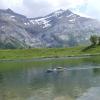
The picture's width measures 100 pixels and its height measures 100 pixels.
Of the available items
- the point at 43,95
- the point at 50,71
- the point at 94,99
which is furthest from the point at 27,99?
the point at 50,71

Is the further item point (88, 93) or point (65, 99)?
point (88, 93)

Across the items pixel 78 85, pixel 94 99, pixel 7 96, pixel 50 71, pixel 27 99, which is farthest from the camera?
pixel 50 71

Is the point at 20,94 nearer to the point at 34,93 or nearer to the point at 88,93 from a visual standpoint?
the point at 34,93

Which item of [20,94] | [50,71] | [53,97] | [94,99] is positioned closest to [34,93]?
[20,94]

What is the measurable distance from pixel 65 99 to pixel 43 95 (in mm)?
6439

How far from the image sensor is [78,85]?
215 ft

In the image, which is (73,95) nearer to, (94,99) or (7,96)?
(94,99)

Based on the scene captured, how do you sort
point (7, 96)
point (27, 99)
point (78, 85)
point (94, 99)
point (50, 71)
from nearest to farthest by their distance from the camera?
point (94, 99) < point (27, 99) < point (7, 96) < point (78, 85) < point (50, 71)

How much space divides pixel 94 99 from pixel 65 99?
4816 mm

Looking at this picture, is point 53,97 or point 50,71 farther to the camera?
point 50,71

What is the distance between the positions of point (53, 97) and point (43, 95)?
2.92 metres

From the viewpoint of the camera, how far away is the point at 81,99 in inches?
1940

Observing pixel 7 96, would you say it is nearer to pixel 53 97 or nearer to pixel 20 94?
pixel 20 94

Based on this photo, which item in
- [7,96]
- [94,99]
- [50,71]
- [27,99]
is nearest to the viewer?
[94,99]
